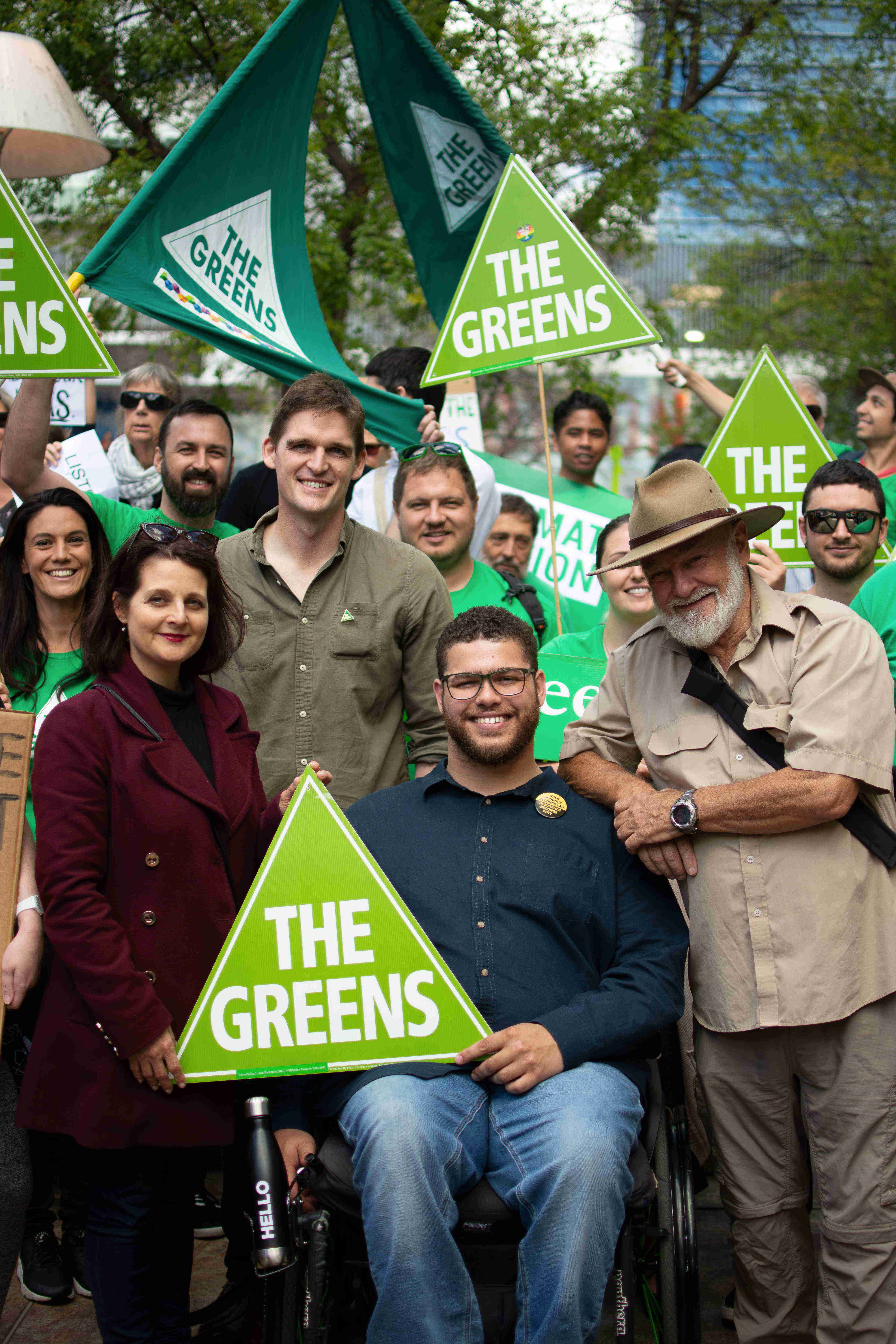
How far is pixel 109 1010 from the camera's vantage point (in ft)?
10.4

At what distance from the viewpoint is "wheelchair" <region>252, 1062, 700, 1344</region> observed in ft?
10.4

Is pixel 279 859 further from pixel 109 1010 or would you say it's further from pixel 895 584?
pixel 895 584

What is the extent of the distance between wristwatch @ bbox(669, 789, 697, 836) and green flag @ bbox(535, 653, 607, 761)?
1351 mm

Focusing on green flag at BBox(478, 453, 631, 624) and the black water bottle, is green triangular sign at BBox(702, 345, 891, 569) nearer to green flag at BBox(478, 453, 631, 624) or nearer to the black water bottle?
green flag at BBox(478, 453, 631, 624)

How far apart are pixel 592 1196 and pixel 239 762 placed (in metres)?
1.34

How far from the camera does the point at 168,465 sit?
502 centimetres

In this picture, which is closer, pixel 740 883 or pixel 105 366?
pixel 740 883

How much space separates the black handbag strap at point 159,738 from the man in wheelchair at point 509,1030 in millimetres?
420

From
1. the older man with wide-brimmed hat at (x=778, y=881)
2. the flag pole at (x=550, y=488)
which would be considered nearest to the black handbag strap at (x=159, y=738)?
the older man with wide-brimmed hat at (x=778, y=881)

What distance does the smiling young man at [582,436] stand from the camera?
269 inches

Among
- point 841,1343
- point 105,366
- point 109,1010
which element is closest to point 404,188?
point 105,366

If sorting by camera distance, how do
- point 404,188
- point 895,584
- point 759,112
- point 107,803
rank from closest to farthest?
point 107,803 < point 895,584 < point 404,188 < point 759,112

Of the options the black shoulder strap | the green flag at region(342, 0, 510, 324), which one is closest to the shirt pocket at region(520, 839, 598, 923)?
the black shoulder strap

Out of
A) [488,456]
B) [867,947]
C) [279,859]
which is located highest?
[488,456]
